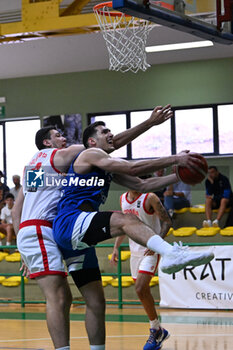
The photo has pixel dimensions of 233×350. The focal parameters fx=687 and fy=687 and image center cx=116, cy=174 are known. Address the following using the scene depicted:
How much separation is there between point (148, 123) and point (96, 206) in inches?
36.7

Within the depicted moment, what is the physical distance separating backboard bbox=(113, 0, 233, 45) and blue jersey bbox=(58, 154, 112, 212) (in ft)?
6.43

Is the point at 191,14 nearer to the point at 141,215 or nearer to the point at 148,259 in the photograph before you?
the point at 141,215

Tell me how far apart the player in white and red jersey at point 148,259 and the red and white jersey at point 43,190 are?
6.88 feet

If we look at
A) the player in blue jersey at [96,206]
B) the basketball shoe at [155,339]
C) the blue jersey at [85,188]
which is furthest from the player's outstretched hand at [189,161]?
the basketball shoe at [155,339]

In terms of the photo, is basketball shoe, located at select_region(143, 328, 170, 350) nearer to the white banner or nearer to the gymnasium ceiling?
the white banner

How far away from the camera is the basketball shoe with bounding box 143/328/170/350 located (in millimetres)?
7558

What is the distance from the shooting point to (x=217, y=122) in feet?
55.9

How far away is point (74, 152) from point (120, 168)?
0.72 m

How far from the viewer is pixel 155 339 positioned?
7.63 metres

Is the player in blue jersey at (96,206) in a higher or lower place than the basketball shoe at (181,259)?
higher

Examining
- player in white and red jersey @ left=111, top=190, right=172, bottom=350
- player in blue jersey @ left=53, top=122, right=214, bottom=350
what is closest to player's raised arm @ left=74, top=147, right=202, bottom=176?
player in blue jersey @ left=53, top=122, right=214, bottom=350

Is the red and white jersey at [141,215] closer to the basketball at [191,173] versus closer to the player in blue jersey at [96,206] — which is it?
the player in blue jersey at [96,206]

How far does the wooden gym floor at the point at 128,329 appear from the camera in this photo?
7926 mm

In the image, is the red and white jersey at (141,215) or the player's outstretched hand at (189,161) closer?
the player's outstretched hand at (189,161)
